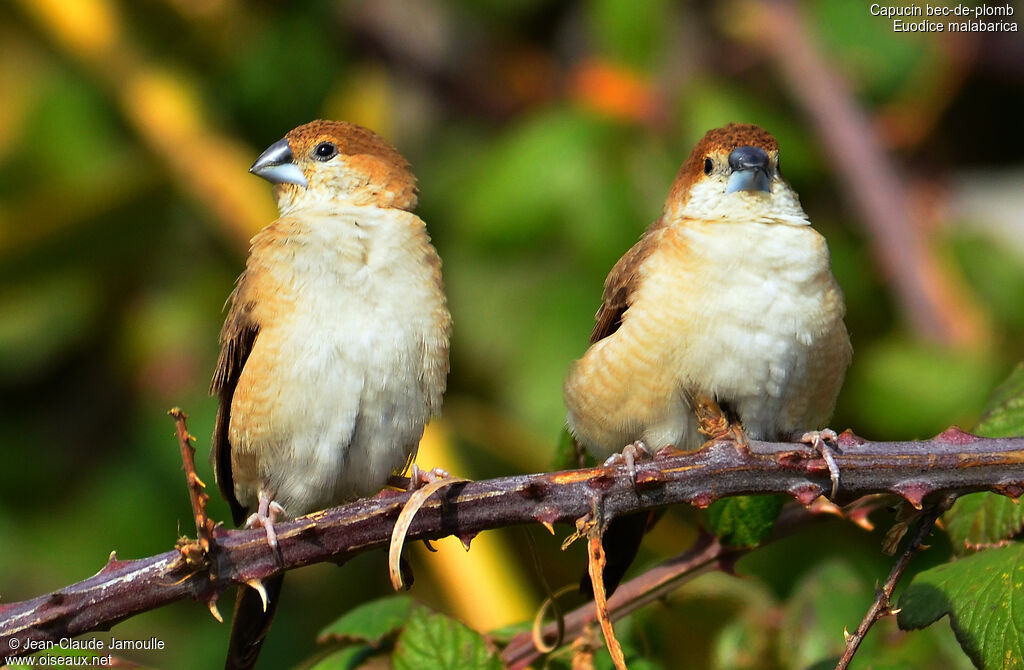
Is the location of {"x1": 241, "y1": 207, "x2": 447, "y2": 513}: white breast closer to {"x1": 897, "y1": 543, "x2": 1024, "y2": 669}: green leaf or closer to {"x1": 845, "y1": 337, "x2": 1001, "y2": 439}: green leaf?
{"x1": 897, "y1": 543, "x2": 1024, "y2": 669}: green leaf

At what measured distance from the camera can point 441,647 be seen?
2199 millimetres

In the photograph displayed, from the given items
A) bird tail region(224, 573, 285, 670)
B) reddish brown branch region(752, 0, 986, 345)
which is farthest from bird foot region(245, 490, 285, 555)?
reddish brown branch region(752, 0, 986, 345)

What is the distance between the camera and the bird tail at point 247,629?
8.19 feet

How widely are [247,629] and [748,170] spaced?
1.60m

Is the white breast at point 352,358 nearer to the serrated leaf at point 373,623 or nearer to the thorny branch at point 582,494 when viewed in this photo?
the serrated leaf at point 373,623

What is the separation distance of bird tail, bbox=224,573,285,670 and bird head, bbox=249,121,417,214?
Answer: 41.2 inches

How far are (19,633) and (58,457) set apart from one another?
4383mm

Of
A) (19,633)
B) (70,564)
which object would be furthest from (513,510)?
(70,564)

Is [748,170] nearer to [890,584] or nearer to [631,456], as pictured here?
[631,456]

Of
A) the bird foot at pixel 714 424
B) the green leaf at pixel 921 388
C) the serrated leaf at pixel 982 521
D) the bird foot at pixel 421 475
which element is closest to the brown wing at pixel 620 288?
the bird foot at pixel 714 424

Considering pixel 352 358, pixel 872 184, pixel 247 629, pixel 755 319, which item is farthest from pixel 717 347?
pixel 872 184

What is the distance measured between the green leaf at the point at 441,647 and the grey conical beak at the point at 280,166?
4.38 feet

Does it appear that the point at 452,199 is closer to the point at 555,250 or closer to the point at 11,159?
the point at 555,250

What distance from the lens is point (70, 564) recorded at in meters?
5.41
